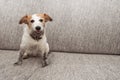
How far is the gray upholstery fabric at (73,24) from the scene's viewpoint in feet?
5.01

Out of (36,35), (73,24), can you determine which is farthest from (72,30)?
(36,35)

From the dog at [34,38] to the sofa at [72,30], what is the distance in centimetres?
5

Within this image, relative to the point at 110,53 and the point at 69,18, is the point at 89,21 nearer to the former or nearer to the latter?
the point at 69,18

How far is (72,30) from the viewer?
1.56 meters

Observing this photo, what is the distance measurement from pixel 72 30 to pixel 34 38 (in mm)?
346

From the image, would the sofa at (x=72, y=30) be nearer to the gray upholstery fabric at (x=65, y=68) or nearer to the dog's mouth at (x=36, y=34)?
the gray upholstery fabric at (x=65, y=68)

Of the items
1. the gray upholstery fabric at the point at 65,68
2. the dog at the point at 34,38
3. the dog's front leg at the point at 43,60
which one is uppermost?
the dog at the point at 34,38

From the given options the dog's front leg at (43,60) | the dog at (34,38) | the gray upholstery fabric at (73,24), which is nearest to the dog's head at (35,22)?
the dog at (34,38)

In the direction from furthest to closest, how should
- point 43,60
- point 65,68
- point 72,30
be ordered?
point 72,30 < point 43,60 < point 65,68

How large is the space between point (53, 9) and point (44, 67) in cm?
55

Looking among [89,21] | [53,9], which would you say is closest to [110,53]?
[89,21]

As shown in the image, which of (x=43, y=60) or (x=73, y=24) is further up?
(x=73, y=24)

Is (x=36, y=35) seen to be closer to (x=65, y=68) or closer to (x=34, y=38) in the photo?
(x=34, y=38)

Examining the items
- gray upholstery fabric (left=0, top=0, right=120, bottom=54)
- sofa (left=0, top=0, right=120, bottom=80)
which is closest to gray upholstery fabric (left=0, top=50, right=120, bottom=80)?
sofa (left=0, top=0, right=120, bottom=80)
